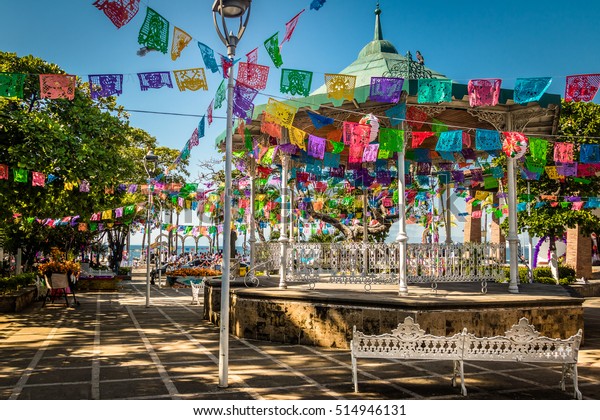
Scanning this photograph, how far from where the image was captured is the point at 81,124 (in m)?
13.5

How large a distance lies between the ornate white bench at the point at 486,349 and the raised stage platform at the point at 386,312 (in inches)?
90.3

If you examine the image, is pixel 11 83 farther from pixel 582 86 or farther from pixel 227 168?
pixel 582 86

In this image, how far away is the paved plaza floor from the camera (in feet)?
20.4

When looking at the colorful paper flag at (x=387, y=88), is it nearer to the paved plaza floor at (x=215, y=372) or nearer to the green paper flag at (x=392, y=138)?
the green paper flag at (x=392, y=138)

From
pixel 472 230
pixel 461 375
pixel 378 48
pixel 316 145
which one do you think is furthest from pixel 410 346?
pixel 472 230

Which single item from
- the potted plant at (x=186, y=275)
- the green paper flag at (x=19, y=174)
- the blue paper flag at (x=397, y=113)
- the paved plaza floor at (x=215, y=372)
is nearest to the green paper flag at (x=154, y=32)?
the paved plaza floor at (x=215, y=372)

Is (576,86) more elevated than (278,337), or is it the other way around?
A: (576,86)

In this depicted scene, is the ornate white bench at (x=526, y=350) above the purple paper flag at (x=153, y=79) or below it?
below

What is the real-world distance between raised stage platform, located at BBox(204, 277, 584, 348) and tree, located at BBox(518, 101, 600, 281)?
11101 mm

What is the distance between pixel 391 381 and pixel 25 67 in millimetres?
13136

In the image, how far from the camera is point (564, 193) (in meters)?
21.3

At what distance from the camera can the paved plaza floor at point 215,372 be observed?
6.22 m

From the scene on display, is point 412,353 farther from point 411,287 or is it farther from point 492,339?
point 411,287

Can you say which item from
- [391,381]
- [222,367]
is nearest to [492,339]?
[391,381]
